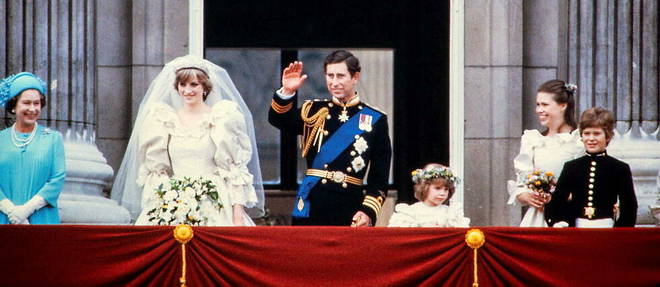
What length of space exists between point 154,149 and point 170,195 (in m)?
0.69

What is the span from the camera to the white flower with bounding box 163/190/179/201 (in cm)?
896

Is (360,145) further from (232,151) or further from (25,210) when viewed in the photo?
(25,210)

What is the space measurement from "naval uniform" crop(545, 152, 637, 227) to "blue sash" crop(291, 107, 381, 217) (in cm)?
141

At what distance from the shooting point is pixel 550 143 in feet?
31.6

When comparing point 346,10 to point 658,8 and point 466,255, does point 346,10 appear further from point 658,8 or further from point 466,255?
point 466,255

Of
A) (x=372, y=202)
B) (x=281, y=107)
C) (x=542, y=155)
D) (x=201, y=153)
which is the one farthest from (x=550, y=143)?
(x=201, y=153)

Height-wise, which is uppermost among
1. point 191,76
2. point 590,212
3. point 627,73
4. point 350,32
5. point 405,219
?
point 350,32

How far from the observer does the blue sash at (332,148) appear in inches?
356

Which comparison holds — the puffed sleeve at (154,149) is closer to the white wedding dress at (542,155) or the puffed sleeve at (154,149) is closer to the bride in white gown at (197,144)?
the bride in white gown at (197,144)

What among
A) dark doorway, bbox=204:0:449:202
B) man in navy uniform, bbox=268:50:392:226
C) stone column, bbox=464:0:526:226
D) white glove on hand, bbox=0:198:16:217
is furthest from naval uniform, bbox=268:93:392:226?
dark doorway, bbox=204:0:449:202

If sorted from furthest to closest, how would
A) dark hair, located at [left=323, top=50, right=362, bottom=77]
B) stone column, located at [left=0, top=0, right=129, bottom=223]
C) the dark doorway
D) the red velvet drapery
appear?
the dark doorway < stone column, located at [left=0, top=0, right=129, bottom=223] < dark hair, located at [left=323, top=50, right=362, bottom=77] < the red velvet drapery

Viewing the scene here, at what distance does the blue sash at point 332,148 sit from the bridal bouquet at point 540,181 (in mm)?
1176

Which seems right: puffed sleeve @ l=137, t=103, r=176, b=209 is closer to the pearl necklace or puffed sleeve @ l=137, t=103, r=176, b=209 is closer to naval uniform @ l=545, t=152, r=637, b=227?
the pearl necklace

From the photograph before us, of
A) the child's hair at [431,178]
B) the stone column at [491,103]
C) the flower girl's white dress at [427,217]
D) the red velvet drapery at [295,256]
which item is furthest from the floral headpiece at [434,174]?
the stone column at [491,103]
